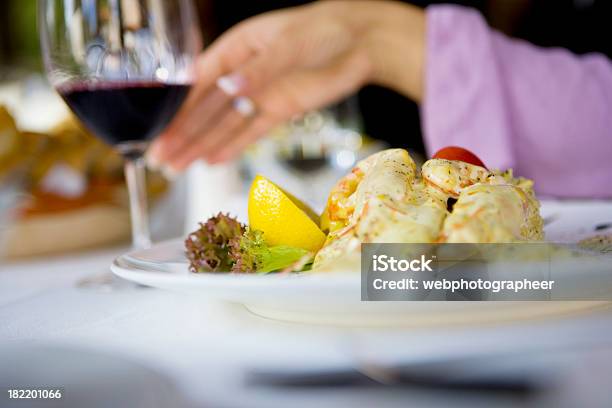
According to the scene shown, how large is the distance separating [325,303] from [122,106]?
41cm

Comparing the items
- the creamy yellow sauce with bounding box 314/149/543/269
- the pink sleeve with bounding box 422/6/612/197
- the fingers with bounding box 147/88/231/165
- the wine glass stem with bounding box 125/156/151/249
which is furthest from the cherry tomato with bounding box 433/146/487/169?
the fingers with bounding box 147/88/231/165

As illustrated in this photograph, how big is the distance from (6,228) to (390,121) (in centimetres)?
144

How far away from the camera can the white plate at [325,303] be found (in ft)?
0.83

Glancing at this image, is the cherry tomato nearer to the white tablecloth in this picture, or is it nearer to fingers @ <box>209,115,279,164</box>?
the white tablecloth

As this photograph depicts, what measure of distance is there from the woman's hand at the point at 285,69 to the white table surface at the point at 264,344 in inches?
20.9

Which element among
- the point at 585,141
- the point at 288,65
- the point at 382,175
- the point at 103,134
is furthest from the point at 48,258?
→ the point at 585,141

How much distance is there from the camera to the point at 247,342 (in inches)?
11.8

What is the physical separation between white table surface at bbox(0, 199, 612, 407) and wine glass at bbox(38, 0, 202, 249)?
211mm

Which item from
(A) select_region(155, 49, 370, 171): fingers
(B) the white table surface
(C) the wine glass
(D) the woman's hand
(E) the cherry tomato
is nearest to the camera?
(B) the white table surface

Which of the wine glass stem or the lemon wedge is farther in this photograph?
the wine glass stem

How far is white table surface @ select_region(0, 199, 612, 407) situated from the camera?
231 millimetres

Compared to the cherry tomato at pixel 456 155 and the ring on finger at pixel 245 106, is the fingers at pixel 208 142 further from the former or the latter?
the cherry tomato at pixel 456 155

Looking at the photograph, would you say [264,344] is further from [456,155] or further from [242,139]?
[242,139]

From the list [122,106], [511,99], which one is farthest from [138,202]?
[511,99]
